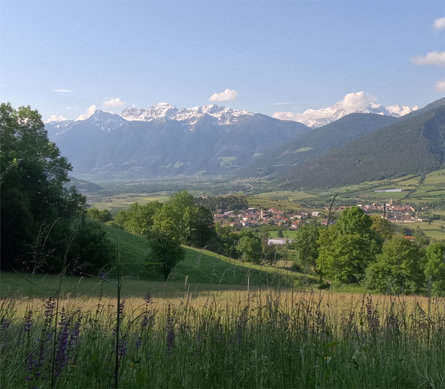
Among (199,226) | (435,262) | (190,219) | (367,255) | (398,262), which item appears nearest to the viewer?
(435,262)

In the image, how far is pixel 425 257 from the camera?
3959 centimetres

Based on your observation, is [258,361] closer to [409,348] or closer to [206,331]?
Answer: [206,331]

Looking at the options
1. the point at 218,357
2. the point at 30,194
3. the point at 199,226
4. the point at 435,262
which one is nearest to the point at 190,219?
the point at 199,226

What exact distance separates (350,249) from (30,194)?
31713 mm

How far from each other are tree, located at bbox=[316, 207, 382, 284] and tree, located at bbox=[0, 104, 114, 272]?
25289 millimetres

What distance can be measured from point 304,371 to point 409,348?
1.42 metres

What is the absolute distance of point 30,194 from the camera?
103ft

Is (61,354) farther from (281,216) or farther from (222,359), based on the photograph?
(281,216)

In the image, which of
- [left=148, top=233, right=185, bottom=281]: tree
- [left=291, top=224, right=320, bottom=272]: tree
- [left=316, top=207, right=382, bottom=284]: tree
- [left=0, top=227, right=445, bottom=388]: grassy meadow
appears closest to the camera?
[left=0, top=227, right=445, bottom=388]: grassy meadow

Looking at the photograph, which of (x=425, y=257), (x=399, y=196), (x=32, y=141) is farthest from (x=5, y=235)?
(x=399, y=196)

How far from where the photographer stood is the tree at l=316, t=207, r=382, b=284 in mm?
40344

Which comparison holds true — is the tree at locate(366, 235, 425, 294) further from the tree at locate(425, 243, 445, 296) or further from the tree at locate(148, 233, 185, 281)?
the tree at locate(148, 233, 185, 281)

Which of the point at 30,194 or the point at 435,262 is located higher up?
the point at 30,194

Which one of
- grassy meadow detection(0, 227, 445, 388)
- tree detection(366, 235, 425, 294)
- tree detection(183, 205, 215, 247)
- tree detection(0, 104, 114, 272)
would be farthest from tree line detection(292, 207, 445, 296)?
grassy meadow detection(0, 227, 445, 388)
